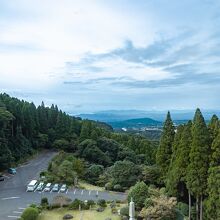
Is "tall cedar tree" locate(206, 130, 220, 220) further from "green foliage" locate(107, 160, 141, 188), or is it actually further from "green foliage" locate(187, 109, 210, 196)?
"green foliage" locate(107, 160, 141, 188)

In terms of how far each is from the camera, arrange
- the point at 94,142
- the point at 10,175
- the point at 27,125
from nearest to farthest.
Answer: the point at 10,175 → the point at 94,142 → the point at 27,125

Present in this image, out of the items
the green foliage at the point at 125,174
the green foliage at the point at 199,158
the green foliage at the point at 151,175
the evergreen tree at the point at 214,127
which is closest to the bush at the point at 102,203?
the green foliage at the point at 199,158

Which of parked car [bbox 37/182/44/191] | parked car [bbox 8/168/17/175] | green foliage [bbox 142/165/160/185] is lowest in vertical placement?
parked car [bbox 37/182/44/191]

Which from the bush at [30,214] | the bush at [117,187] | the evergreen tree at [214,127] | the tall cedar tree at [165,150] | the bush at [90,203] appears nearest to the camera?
the bush at [30,214]

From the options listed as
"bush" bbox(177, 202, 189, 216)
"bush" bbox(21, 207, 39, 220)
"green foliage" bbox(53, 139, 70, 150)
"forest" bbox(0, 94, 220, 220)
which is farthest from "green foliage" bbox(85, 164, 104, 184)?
"bush" bbox(21, 207, 39, 220)

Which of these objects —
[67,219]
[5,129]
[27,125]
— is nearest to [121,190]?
[67,219]

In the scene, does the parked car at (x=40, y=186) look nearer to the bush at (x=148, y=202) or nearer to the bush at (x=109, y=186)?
the bush at (x=109, y=186)

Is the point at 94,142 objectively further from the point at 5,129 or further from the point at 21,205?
the point at 21,205
